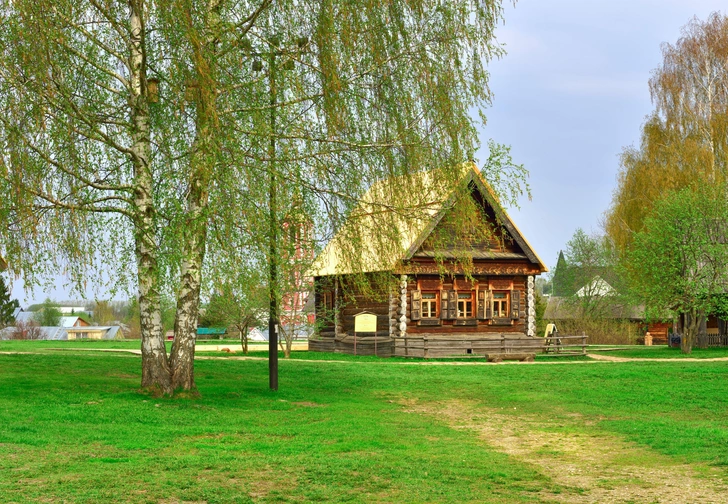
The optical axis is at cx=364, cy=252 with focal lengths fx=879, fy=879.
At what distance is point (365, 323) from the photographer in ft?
124

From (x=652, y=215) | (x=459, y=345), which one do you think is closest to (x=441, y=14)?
(x=459, y=345)

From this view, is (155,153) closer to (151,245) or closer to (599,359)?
(151,245)

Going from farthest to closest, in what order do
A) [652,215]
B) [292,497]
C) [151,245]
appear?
[652,215] → [151,245] → [292,497]

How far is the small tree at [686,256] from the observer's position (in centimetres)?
4078

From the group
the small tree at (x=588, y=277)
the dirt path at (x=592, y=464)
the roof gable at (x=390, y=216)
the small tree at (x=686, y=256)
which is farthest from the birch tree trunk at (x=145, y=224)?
the small tree at (x=588, y=277)

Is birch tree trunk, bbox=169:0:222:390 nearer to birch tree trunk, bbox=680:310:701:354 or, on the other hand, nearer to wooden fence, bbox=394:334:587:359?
wooden fence, bbox=394:334:587:359

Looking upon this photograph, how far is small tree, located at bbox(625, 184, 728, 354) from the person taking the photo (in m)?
40.8

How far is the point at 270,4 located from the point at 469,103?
4.28 m

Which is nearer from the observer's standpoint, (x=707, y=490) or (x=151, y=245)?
(x=707, y=490)

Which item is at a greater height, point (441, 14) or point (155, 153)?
point (441, 14)

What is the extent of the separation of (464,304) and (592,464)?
25.2 m

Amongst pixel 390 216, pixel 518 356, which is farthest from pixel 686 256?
pixel 390 216

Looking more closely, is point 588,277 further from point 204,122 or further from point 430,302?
point 204,122

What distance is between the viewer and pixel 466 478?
34.1 ft
